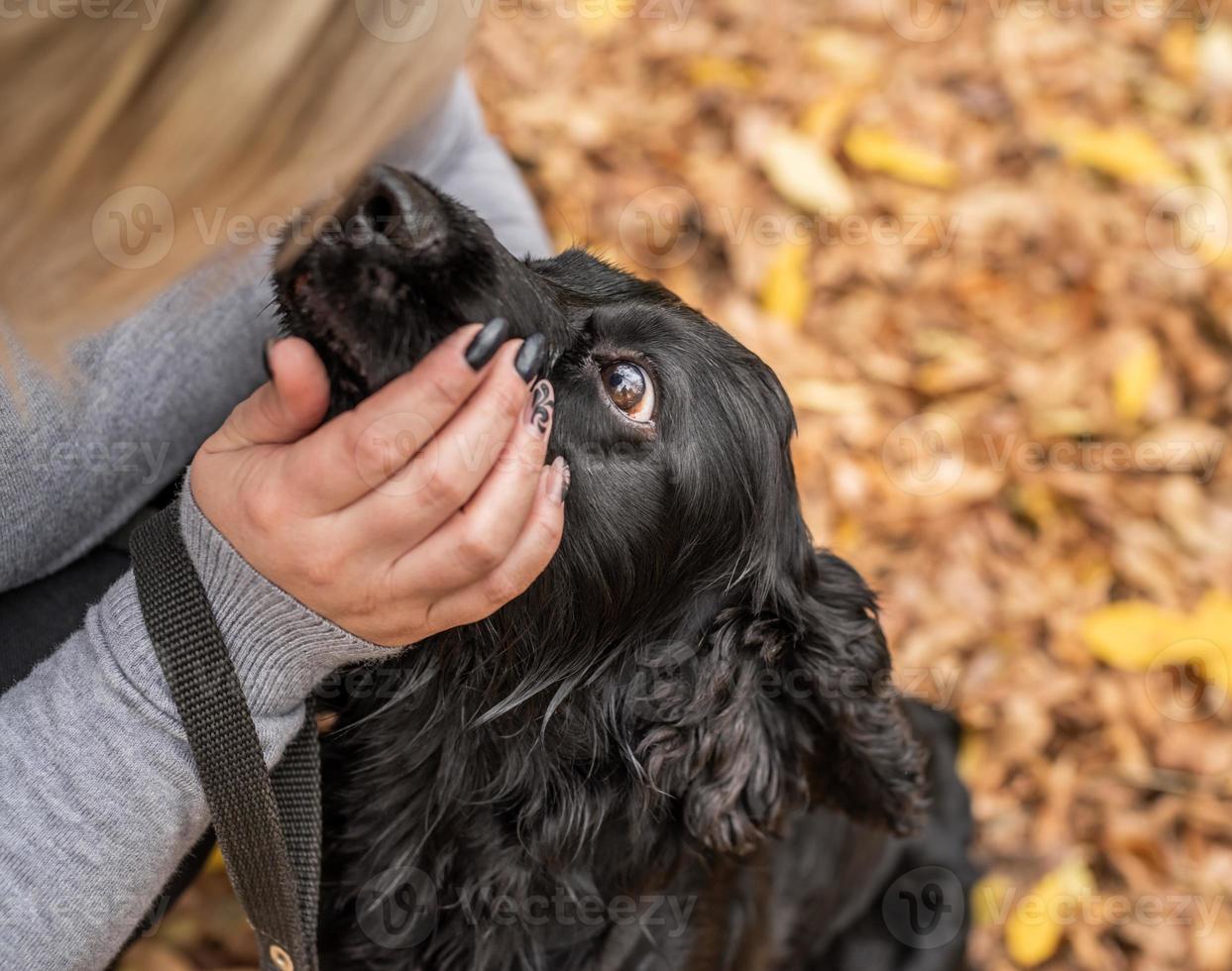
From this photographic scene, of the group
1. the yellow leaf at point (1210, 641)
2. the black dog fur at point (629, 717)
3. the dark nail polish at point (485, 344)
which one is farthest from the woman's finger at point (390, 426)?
the yellow leaf at point (1210, 641)

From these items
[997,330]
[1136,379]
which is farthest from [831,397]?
[1136,379]

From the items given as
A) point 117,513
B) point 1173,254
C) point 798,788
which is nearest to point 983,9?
point 1173,254

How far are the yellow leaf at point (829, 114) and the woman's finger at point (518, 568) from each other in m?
3.32

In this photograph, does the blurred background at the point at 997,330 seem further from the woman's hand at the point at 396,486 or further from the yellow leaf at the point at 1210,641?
the woman's hand at the point at 396,486

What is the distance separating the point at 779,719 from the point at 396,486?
42.4 inches

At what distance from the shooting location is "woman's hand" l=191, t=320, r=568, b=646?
1276 mm

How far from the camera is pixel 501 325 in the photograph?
52.5 inches

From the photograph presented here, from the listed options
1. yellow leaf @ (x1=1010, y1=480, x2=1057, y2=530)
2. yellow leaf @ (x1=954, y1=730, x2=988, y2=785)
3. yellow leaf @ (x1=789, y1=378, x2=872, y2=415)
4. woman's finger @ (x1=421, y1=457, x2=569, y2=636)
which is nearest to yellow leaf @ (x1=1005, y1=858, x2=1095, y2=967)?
yellow leaf @ (x1=954, y1=730, x2=988, y2=785)

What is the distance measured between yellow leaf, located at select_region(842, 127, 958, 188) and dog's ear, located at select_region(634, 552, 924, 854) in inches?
103

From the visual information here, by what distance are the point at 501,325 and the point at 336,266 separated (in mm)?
217

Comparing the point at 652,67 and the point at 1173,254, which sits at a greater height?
the point at 652,67

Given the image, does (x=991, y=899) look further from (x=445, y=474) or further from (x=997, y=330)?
(x=445, y=474)

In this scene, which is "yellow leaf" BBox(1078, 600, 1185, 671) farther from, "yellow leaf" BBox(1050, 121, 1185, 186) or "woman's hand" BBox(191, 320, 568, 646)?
"woman's hand" BBox(191, 320, 568, 646)

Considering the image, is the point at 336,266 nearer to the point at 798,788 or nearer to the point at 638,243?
the point at 798,788
